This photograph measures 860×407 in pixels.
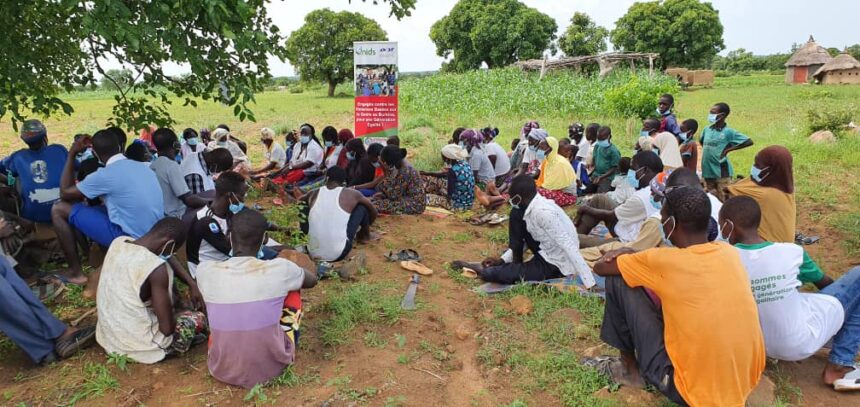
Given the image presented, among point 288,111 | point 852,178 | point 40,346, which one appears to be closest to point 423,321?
point 40,346

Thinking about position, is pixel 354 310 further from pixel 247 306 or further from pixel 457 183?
pixel 457 183

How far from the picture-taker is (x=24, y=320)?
3199 mm

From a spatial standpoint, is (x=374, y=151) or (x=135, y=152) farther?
(x=374, y=151)

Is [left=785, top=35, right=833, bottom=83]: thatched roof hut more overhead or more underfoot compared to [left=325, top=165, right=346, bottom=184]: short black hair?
more overhead

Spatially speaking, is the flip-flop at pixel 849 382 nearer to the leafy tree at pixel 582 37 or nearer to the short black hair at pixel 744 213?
the short black hair at pixel 744 213

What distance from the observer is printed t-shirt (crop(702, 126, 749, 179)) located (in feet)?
20.2

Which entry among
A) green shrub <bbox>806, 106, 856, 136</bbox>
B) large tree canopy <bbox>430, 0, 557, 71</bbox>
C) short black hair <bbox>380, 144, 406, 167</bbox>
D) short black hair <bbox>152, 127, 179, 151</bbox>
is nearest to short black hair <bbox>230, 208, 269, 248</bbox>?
short black hair <bbox>152, 127, 179, 151</bbox>

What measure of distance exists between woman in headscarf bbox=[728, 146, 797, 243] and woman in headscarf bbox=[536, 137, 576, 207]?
109 inches

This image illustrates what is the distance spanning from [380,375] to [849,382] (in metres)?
2.67

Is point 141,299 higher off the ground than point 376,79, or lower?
lower

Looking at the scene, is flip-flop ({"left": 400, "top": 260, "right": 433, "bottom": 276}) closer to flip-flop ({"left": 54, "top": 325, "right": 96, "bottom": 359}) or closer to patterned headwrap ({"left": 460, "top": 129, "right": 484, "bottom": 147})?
flip-flop ({"left": 54, "top": 325, "right": 96, "bottom": 359})

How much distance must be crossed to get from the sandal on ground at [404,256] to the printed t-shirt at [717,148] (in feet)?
12.2

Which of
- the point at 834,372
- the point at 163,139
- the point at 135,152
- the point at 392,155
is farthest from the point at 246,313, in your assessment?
the point at 392,155

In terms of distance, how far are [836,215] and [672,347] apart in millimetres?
5345
